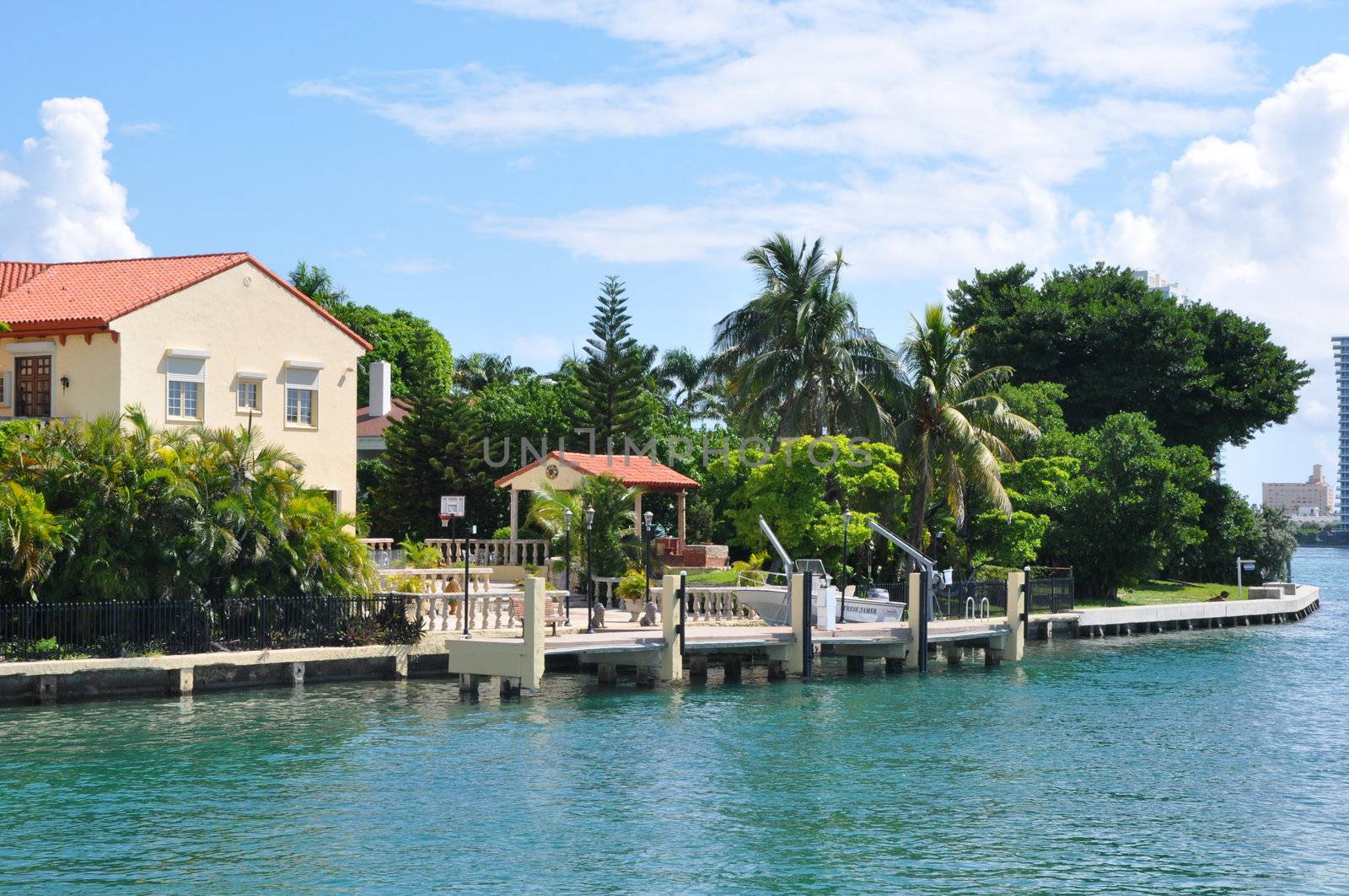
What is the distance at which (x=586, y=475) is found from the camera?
45406 millimetres

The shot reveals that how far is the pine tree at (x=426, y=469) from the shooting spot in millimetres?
57188

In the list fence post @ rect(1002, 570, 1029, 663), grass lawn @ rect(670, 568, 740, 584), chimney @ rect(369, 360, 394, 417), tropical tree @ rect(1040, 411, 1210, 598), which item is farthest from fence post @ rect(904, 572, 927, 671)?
chimney @ rect(369, 360, 394, 417)

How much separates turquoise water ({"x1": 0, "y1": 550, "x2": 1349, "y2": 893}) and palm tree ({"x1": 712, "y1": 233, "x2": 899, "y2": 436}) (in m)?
20.0

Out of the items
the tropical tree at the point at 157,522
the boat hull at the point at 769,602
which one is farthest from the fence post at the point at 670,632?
the tropical tree at the point at 157,522

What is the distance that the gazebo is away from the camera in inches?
1853

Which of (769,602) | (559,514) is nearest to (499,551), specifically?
(559,514)

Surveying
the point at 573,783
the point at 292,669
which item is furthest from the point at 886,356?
the point at 573,783

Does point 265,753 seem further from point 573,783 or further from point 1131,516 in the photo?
point 1131,516

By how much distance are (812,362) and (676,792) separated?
3241 centimetres

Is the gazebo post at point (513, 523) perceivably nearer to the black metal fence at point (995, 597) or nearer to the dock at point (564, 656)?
the dock at point (564, 656)

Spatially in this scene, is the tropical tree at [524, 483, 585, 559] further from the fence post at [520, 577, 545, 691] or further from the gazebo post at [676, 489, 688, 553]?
the fence post at [520, 577, 545, 691]

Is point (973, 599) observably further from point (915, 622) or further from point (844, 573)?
point (915, 622)

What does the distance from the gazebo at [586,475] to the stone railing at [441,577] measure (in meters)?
7.95

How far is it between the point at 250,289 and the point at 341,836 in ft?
85.0
